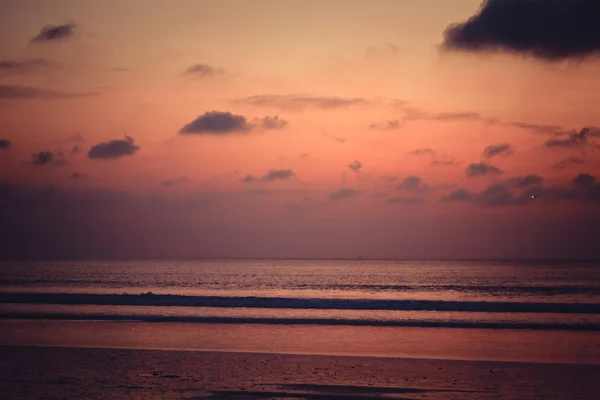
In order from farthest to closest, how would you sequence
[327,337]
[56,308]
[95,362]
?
[56,308] < [327,337] < [95,362]

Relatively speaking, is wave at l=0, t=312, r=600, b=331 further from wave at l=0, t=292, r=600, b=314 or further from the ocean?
wave at l=0, t=292, r=600, b=314

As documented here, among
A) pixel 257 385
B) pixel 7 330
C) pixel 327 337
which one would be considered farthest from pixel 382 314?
pixel 257 385

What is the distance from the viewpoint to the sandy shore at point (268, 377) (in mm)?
14711

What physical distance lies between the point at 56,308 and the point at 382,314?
17.9 meters

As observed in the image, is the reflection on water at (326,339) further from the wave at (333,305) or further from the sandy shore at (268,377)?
the wave at (333,305)

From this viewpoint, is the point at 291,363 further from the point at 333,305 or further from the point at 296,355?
the point at 333,305

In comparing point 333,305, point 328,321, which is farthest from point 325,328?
point 333,305

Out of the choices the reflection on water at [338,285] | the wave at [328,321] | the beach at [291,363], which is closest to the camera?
the beach at [291,363]

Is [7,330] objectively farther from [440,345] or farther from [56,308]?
[440,345]

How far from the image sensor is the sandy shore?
14711mm

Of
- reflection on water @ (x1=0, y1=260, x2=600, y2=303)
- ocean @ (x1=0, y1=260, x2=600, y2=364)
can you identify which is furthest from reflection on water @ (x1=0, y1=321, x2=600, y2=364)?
reflection on water @ (x1=0, y1=260, x2=600, y2=303)

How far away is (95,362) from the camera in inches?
731

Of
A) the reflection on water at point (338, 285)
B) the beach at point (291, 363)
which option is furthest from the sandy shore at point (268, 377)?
the reflection on water at point (338, 285)

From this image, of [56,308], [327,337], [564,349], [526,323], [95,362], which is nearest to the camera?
[95,362]
